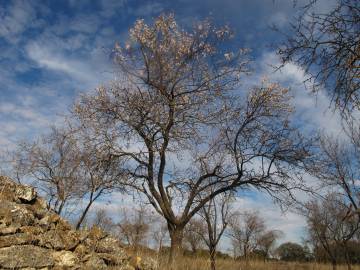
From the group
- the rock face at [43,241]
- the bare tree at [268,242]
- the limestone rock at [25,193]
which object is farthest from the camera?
→ the bare tree at [268,242]

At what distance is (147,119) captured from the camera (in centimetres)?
1372

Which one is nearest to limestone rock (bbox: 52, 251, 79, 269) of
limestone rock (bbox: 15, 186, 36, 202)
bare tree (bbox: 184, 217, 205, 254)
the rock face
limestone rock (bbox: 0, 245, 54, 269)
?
the rock face

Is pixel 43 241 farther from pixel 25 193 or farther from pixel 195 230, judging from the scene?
pixel 195 230

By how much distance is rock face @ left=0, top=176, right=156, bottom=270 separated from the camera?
21.9ft

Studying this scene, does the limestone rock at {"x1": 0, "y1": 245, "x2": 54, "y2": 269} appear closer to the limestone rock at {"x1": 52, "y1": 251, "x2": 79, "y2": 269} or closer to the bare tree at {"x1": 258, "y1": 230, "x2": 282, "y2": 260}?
the limestone rock at {"x1": 52, "y1": 251, "x2": 79, "y2": 269}

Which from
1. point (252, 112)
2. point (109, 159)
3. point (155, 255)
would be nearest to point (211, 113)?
point (252, 112)

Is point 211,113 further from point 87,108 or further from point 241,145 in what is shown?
point 87,108

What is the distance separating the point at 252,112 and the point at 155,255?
8188 mm

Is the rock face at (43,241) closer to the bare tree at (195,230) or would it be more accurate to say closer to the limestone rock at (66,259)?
the limestone rock at (66,259)

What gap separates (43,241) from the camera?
718cm

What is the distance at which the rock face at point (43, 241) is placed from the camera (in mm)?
6668

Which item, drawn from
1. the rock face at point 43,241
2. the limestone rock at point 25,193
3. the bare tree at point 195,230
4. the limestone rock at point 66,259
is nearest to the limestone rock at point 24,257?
the rock face at point 43,241

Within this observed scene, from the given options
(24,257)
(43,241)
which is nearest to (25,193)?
(43,241)

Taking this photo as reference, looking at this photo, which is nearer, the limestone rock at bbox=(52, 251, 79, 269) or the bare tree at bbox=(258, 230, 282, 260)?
the limestone rock at bbox=(52, 251, 79, 269)
